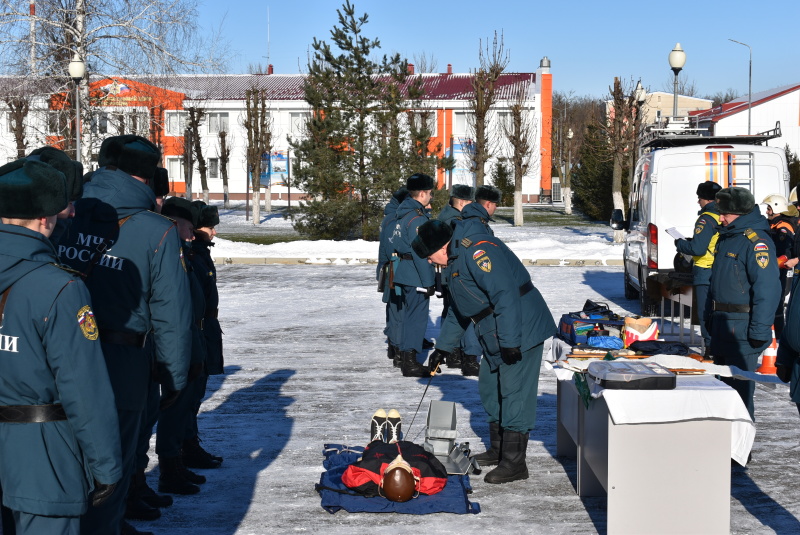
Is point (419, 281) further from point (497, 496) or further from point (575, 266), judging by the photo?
point (575, 266)

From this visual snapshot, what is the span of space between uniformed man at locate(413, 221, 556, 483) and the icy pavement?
0.38 metres

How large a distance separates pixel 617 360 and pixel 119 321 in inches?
123

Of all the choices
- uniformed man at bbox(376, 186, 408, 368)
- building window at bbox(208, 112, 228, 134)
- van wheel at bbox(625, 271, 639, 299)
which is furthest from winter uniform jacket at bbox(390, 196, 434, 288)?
building window at bbox(208, 112, 228, 134)

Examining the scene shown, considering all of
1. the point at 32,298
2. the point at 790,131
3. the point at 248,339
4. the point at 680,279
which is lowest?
the point at 248,339

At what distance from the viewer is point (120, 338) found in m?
4.73

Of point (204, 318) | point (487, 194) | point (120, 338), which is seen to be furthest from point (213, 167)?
point (120, 338)

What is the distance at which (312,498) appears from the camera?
20.7 feet

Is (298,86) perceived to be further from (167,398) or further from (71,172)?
(71,172)

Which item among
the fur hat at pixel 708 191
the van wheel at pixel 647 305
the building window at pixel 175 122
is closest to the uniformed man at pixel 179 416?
the fur hat at pixel 708 191

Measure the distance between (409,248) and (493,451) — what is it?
4014 mm

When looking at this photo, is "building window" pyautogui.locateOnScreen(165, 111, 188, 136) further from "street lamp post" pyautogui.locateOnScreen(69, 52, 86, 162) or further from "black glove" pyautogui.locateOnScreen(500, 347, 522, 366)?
"black glove" pyautogui.locateOnScreen(500, 347, 522, 366)

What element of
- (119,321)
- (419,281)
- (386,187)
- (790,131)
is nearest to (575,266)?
(386,187)

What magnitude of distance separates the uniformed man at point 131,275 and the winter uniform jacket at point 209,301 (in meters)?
1.76

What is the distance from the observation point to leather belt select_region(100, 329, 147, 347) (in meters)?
4.69
